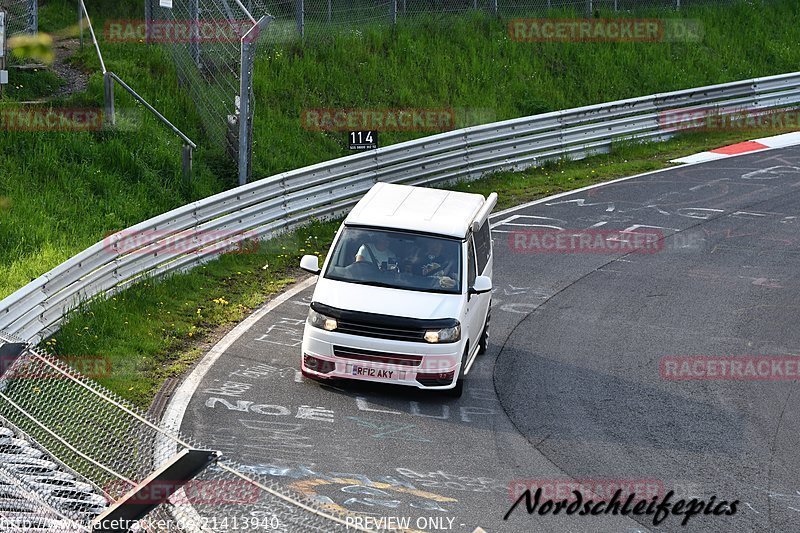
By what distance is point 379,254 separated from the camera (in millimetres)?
12078

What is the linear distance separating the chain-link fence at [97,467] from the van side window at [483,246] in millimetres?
6193

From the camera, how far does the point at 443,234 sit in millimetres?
12203

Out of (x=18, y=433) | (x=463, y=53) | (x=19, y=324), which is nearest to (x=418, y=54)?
(x=463, y=53)

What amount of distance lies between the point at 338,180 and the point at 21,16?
779cm

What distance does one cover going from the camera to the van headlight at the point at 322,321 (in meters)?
11.3

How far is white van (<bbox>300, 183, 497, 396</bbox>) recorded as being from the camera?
11195 mm

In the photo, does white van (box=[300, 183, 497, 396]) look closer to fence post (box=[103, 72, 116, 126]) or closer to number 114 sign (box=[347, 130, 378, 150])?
number 114 sign (box=[347, 130, 378, 150])

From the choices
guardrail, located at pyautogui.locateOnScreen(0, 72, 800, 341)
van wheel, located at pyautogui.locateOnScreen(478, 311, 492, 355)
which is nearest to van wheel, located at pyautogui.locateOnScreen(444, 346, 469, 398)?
van wheel, located at pyautogui.locateOnScreen(478, 311, 492, 355)

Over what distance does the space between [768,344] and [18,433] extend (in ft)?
30.2

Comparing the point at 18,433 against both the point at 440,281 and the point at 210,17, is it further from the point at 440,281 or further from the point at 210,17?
the point at 210,17

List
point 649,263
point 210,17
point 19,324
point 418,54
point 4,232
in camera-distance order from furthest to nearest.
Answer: point 418,54, point 210,17, point 649,263, point 4,232, point 19,324

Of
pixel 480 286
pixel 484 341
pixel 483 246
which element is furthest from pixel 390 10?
pixel 480 286

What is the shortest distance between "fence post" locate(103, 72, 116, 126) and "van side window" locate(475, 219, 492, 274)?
24.7ft

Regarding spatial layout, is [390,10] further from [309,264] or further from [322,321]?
[322,321]
